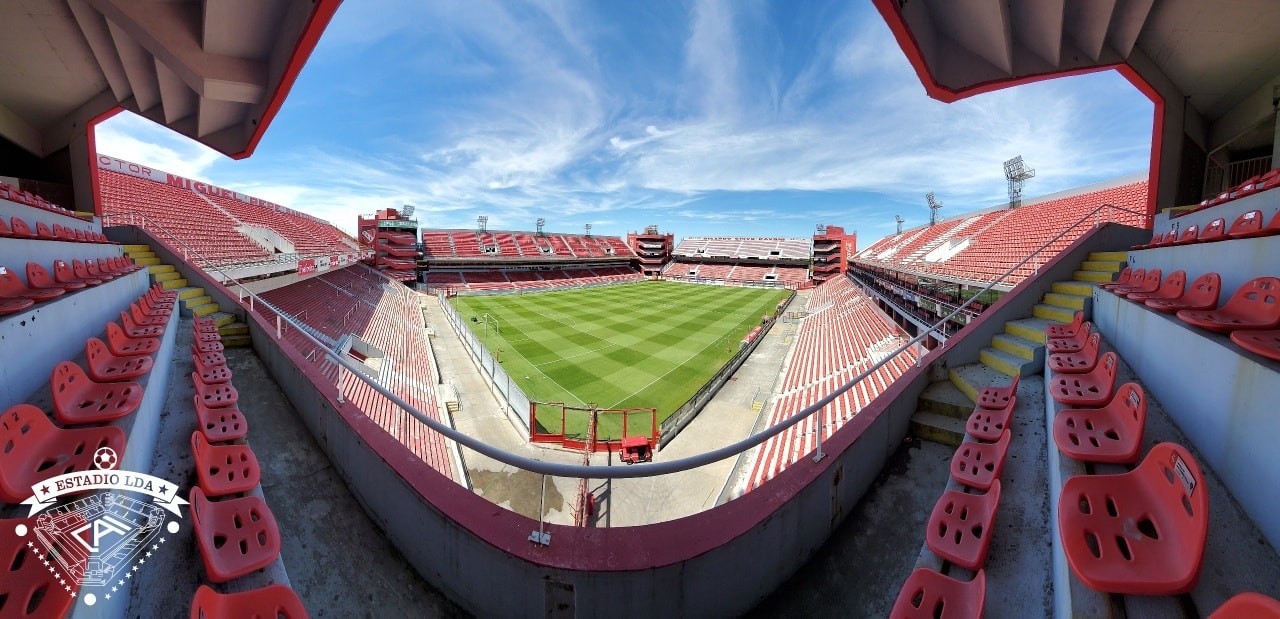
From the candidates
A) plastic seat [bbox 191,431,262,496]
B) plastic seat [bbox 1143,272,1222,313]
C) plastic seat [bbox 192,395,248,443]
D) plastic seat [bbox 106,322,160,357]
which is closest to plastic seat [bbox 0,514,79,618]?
plastic seat [bbox 191,431,262,496]

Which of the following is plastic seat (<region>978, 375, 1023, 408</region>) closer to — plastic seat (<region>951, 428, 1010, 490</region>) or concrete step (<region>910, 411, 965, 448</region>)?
concrete step (<region>910, 411, 965, 448</region>)

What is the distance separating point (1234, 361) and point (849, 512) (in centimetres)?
228

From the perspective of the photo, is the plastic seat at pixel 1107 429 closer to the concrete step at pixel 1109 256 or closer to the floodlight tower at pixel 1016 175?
the concrete step at pixel 1109 256

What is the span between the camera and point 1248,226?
3.46m

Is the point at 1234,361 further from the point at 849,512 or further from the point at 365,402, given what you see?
the point at 365,402

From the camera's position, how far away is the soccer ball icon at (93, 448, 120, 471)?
1.98m

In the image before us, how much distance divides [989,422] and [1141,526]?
1528 millimetres

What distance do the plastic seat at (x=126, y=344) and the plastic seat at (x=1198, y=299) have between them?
859 cm

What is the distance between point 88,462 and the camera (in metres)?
1.94

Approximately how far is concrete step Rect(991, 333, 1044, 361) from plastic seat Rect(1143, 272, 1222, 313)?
1129 mm

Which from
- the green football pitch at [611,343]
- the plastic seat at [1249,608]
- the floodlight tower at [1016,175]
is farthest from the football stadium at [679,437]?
the floodlight tower at [1016,175]

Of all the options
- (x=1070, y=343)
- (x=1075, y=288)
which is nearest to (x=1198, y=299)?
(x=1070, y=343)

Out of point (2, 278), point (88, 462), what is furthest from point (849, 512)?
point (2, 278)

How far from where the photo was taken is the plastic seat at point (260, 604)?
5.05 ft
